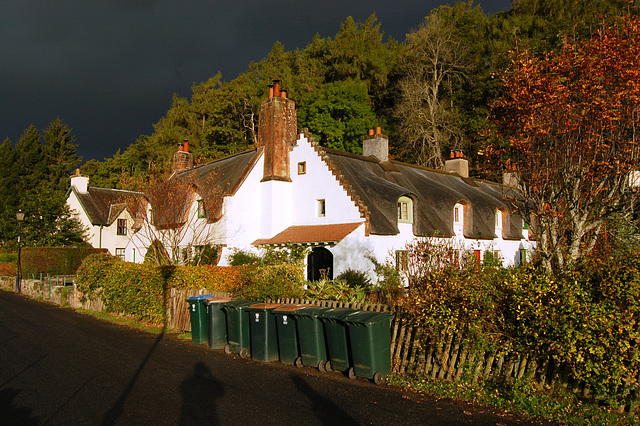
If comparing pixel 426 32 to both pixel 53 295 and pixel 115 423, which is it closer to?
pixel 53 295

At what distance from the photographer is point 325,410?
8.05 metres

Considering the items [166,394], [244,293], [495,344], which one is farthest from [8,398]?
[495,344]

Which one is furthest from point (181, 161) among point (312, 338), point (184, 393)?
point (184, 393)

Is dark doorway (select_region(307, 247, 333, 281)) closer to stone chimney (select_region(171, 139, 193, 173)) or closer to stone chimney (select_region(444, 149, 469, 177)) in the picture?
stone chimney (select_region(444, 149, 469, 177))

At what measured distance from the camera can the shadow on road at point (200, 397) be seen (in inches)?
301

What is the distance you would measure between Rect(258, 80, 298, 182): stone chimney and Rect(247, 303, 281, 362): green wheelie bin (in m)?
16.0

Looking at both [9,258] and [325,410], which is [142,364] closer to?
[325,410]

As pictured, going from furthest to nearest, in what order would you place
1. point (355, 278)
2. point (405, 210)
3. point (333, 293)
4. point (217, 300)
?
point (405, 210), point (355, 278), point (333, 293), point (217, 300)

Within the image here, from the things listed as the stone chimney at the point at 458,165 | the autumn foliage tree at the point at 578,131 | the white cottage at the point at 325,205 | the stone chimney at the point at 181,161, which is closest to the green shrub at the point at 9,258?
the stone chimney at the point at 181,161

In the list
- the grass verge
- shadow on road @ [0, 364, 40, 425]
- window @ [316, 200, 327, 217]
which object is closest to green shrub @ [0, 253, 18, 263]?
window @ [316, 200, 327, 217]

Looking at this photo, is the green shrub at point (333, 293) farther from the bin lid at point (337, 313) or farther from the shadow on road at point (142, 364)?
the shadow on road at point (142, 364)

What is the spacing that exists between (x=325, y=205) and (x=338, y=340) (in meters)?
15.1

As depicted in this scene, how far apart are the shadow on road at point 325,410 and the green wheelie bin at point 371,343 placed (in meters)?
1.08

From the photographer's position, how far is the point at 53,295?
25734mm
